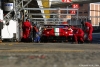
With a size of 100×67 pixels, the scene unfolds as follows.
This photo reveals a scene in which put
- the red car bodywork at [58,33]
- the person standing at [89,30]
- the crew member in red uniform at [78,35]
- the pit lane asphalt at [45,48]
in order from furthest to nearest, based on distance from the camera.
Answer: the person standing at [89,30], the red car bodywork at [58,33], the crew member in red uniform at [78,35], the pit lane asphalt at [45,48]

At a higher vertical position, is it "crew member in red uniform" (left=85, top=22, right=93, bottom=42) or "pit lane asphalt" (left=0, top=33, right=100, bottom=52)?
"crew member in red uniform" (left=85, top=22, right=93, bottom=42)

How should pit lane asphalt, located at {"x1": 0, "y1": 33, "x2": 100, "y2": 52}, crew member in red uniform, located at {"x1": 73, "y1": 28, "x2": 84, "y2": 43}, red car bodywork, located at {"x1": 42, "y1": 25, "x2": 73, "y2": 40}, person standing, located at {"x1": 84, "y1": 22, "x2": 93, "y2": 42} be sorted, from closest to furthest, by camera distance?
1. pit lane asphalt, located at {"x1": 0, "y1": 33, "x2": 100, "y2": 52}
2. crew member in red uniform, located at {"x1": 73, "y1": 28, "x2": 84, "y2": 43}
3. red car bodywork, located at {"x1": 42, "y1": 25, "x2": 73, "y2": 40}
4. person standing, located at {"x1": 84, "y1": 22, "x2": 93, "y2": 42}

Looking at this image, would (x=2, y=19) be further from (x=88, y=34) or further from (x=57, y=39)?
(x=88, y=34)

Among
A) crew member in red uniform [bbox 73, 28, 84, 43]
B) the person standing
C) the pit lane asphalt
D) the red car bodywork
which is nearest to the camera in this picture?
the pit lane asphalt

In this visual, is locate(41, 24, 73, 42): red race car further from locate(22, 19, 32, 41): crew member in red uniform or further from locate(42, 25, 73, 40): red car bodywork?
locate(22, 19, 32, 41): crew member in red uniform

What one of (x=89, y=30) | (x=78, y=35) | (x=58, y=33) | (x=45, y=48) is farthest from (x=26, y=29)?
(x=45, y=48)

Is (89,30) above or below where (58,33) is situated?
above

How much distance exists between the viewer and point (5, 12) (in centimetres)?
2227

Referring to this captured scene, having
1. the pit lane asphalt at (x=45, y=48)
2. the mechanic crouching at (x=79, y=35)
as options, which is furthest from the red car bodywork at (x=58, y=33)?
the pit lane asphalt at (x=45, y=48)

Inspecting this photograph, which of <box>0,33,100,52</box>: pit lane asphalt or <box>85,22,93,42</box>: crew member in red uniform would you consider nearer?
<box>0,33,100,52</box>: pit lane asphalt

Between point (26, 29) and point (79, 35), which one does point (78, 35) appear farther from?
point (26, 29)

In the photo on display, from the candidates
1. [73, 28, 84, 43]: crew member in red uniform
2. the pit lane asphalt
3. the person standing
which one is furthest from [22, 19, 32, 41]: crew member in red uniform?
the pit lane asphalt

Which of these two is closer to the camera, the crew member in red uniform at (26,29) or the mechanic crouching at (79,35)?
the mechanic crouching at (79,35)

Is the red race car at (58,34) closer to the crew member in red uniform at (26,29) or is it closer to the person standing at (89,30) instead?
the crew member in red uniform at (26,29)
